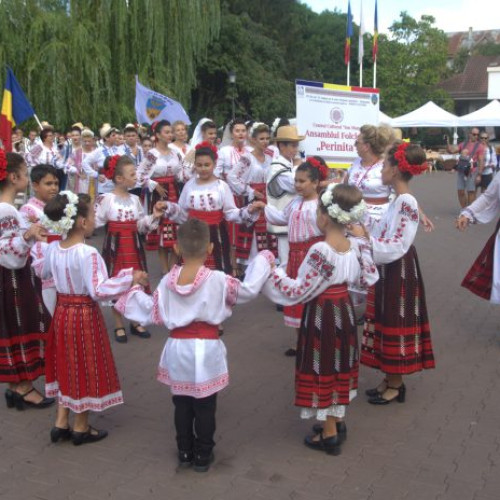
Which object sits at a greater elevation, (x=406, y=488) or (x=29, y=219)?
(x=29, y=219)

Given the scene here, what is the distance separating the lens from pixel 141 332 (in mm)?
6613

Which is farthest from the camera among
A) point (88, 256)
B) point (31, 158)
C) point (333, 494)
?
point (31, 158)

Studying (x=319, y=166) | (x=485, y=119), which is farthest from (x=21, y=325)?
(x=485, y=119)

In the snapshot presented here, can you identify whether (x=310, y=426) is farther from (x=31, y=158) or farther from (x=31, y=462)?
(x=31, y=158)

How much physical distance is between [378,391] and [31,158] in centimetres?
928

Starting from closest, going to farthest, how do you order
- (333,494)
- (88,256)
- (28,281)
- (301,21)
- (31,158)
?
(333,494)
(88,256)
(28,281)
(31,158)
(301,21)

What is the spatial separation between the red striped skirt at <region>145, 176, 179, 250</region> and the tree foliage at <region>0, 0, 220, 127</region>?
355 inches

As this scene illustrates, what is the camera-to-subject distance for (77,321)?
416 centimetres

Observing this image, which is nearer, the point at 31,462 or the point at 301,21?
the point at 31,462

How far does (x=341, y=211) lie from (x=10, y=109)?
5435mm

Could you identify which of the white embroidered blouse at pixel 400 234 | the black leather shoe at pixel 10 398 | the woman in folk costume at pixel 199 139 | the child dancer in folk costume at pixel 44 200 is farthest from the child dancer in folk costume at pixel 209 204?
the black leather shoe at pixel 10 398

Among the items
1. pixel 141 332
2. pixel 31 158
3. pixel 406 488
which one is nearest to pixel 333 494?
pixel 406 488

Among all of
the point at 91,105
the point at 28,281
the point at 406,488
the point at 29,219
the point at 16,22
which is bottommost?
the point at 406,488

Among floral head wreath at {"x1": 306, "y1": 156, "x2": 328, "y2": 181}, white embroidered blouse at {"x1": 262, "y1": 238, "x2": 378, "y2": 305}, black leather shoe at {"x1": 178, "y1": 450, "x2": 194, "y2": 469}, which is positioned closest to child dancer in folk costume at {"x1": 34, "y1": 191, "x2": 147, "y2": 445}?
black leather shoe at {"x1": 178, "y1": 450, "x2": 194, "y2": 469}
